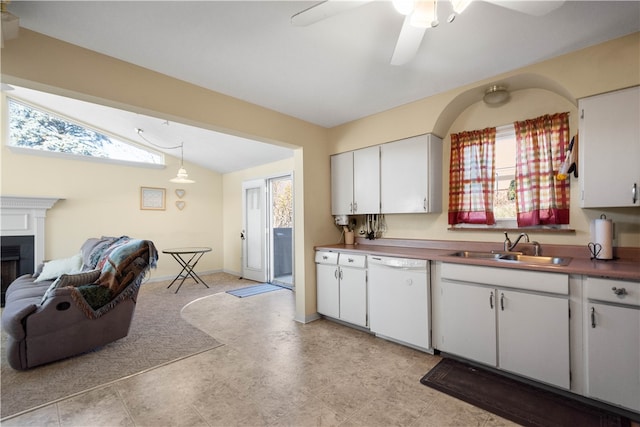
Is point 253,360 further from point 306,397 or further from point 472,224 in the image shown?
point 472,224

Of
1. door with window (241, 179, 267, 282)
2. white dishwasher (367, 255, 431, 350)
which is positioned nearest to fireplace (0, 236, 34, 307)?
door with window (241, 179, 267, 282)

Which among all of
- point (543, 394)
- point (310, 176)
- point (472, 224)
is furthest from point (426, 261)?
point (310, 176)

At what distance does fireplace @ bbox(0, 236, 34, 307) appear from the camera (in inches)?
164

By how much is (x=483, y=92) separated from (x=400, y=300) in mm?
2135

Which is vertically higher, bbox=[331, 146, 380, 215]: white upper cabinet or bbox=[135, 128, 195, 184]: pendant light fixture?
bbox=[135, 128, 195, 184]: pendant light fixture

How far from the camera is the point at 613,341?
1.72 metres

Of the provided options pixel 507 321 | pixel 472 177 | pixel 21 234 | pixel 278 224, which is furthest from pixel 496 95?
pixel 21 234

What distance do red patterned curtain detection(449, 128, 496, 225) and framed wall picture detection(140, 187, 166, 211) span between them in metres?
5.44

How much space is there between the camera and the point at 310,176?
349 centimetres

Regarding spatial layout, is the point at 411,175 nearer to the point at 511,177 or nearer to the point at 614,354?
the point at 511,177

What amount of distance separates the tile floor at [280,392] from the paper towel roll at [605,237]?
1442 millimetres

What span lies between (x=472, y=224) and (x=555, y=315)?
1.09 meters

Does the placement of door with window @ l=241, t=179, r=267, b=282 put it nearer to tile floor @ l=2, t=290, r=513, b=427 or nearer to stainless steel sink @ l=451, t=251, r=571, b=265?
tile floor @ l=2, t=290, r=513, b=427

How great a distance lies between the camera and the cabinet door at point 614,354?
1660mm
